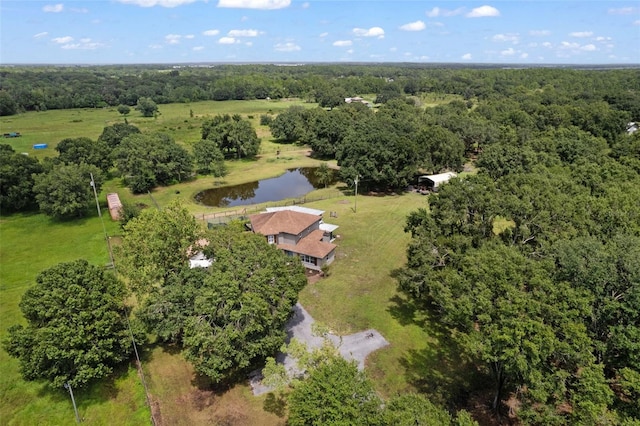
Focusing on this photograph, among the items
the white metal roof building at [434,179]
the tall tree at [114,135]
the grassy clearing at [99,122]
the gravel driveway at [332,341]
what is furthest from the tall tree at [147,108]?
the gravel driveway at [332,341]

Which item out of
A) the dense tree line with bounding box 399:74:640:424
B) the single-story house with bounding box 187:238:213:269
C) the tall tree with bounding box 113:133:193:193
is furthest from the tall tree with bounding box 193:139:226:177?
the dense tree line with bounding box 399:74:640:424

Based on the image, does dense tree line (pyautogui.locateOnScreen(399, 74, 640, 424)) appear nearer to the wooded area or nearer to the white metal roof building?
the wooded area

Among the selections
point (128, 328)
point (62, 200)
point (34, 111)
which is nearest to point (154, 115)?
point (34, 111)

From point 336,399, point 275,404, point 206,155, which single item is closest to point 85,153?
point 206,155

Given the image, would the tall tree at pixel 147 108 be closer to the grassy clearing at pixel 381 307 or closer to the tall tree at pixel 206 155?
the tall tree at pixel 206 155

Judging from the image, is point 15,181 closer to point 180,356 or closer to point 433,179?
point 180,356

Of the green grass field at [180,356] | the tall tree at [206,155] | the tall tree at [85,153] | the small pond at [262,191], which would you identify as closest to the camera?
the green grass field at [180,356]
